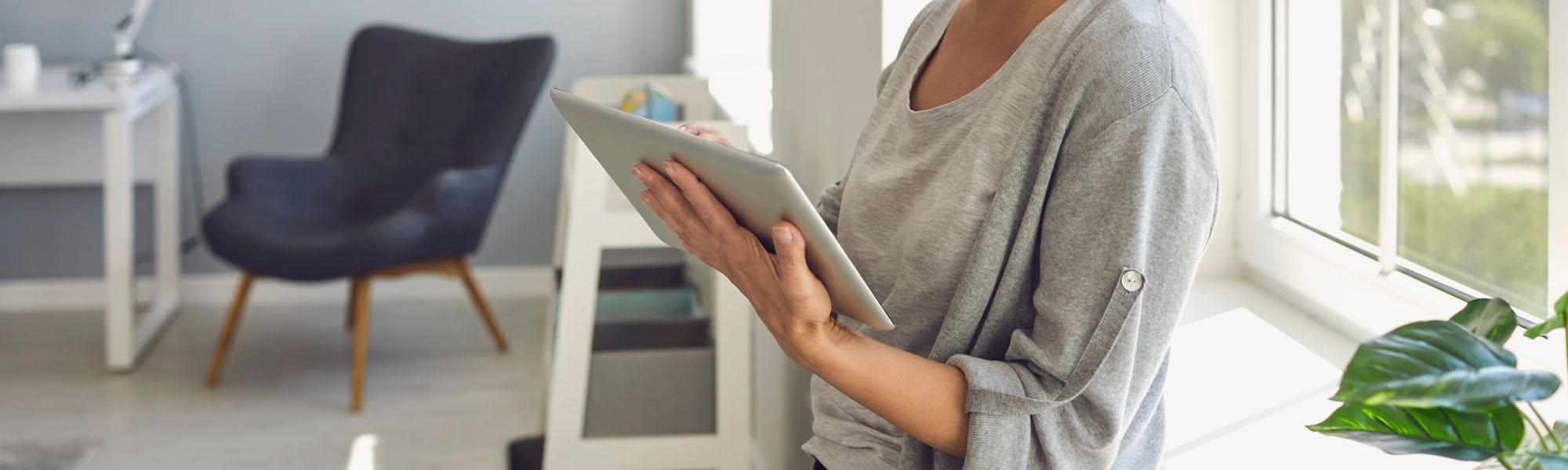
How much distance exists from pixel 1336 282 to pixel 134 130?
3358mm

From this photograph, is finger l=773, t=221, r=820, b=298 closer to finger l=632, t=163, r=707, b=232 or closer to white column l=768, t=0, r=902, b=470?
finger l=632, t=163, r=707, b=232

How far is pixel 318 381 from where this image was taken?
292cm

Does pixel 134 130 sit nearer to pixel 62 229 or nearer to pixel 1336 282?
pixel 62 229

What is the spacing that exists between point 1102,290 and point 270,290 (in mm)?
3530

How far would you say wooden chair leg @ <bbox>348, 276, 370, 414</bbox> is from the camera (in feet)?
A: 8.80

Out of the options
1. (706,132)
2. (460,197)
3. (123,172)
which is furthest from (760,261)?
(123,172)

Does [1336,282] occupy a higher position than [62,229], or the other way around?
[1336,282]

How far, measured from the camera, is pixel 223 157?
359 cm

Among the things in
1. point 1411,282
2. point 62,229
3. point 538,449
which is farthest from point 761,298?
point 62,229

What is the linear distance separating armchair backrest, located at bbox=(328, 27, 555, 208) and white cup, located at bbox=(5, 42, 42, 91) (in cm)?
74

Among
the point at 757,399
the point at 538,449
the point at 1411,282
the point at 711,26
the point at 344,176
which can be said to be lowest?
the point at 538,449

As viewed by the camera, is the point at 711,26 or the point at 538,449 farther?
the point at 711,26

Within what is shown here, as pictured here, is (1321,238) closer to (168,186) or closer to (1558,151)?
(1558,151)

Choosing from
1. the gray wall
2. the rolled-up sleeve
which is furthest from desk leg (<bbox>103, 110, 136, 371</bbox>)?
the rolled-up sleeve
